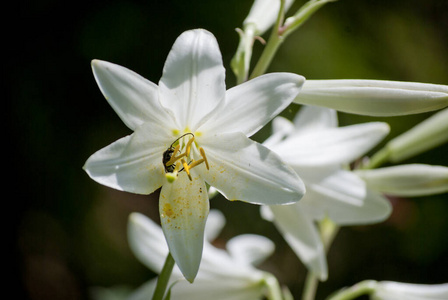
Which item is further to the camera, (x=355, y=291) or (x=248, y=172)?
(x=355, y=291)

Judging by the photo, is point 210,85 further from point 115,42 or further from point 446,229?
point 446,229

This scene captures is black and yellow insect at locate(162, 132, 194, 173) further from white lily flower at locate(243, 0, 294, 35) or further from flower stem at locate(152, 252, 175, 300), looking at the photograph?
white lily flower at locate(243, 0, 294, 35)

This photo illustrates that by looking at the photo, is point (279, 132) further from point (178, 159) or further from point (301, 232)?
point (178, 159)

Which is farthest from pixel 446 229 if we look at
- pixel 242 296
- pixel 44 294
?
pixel 44 294

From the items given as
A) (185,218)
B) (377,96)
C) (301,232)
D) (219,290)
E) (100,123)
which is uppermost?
(377,96)

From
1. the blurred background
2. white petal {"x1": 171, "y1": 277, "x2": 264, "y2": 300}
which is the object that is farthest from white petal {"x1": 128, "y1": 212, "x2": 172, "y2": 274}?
the blurred background

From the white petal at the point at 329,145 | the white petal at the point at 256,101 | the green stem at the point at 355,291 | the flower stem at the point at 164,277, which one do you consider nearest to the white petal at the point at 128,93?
the white petal at the point at 256,101

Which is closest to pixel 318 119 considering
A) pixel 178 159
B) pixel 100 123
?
pixel 178 159
